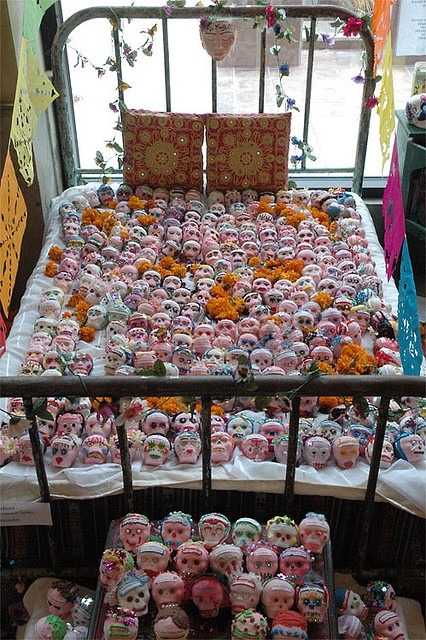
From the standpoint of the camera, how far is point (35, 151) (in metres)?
3.17

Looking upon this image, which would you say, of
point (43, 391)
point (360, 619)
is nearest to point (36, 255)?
point (43, 391)

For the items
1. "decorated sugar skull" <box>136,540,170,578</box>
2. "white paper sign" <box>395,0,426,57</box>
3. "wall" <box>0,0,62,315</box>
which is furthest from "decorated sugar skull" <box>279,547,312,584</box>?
"white paper sign" <box>395,0,426,57</box>

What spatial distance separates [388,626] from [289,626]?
34cm

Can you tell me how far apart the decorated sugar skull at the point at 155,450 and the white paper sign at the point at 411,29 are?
2273 millimetres

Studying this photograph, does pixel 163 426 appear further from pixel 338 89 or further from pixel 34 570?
pixel 338 89

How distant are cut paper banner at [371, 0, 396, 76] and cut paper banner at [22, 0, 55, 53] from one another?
106 centimetres

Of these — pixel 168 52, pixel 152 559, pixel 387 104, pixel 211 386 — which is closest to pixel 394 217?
pixel 387 104

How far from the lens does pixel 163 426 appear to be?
2.14 m

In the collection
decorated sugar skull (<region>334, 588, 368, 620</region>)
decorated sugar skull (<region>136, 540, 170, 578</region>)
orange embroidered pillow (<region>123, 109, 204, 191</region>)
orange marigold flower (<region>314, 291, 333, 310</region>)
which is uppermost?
orange embroidered pillow (<region>123, 109, 204, 191</region>)

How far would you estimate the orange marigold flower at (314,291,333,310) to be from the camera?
2684 millimetres

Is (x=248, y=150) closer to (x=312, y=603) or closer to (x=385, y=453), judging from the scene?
(x=385, y=453)

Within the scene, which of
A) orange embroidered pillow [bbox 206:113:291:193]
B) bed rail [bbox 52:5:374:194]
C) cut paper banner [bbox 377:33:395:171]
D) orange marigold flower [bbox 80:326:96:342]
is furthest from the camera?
orange embroidered pillow [bbox 206:113:291:193]

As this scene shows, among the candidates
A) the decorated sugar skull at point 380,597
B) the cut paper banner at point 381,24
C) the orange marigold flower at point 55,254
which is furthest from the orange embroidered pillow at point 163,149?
the decorated sugar skull at point 380,597

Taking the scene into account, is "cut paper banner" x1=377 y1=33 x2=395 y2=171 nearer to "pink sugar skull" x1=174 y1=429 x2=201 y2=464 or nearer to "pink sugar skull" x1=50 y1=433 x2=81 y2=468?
"pink sugar skull" x1=174 y1=429 x2=201 y2=464
